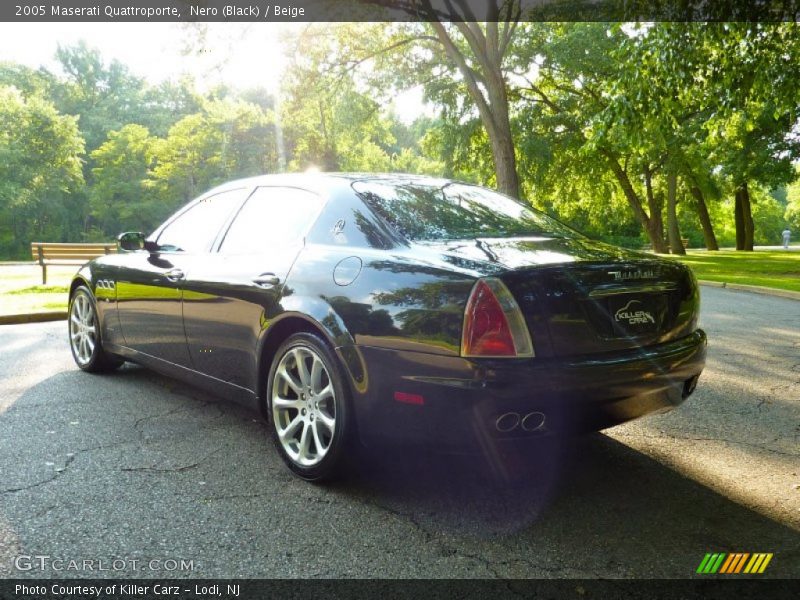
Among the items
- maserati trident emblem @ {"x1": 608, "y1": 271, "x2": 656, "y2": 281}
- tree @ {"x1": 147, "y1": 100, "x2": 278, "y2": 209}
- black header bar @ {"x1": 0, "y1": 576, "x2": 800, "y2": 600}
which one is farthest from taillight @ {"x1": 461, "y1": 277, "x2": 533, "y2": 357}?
tree @ {"x1": 147, "y1": 100, "x2": 278, "y2": 209}

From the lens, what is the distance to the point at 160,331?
→ 190 inches

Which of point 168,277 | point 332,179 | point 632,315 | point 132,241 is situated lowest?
point 632,315

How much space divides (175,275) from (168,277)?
0.10 m

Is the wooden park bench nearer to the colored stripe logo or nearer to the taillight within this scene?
the taillight

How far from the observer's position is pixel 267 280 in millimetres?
3816

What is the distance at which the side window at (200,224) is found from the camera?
462cm

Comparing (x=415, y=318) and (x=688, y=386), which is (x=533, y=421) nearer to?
(x=415, y=318)

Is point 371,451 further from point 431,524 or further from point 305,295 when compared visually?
point 305,295

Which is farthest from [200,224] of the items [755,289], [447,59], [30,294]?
[447,59]

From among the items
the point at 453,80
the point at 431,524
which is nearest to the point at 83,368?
the point at 431,524

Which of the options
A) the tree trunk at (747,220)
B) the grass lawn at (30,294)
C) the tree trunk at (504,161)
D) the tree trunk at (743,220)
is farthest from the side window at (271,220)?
the tree trunk at (747,220)

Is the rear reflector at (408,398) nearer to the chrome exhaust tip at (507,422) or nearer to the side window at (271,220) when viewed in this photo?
the chrome exhaust tip at (507,422)

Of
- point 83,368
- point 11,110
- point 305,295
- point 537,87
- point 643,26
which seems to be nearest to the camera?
point 305,295

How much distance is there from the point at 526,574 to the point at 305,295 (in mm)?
1665
